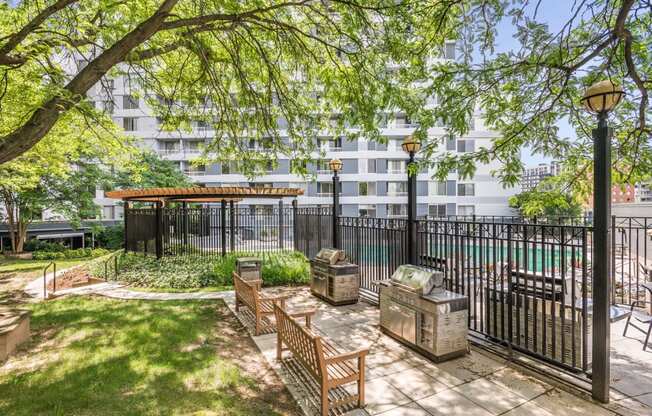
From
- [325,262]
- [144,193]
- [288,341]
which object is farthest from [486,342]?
[144,193]

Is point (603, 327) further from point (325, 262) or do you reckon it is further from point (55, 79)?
point (55, 79)

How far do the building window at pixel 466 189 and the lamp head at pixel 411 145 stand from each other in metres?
28.4

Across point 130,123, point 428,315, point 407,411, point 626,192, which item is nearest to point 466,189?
point 626,192

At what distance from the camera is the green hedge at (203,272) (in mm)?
9305

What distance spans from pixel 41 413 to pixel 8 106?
302 inches

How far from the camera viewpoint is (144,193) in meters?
10.1

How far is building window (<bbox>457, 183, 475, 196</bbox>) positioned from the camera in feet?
104

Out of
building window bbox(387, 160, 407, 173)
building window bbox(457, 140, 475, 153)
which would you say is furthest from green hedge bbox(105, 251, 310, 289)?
building window bbox(457, 140, 475, 153)

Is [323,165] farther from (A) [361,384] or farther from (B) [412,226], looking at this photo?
(A) [361,384]

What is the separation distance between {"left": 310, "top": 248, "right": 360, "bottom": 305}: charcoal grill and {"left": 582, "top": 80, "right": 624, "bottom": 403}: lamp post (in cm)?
428

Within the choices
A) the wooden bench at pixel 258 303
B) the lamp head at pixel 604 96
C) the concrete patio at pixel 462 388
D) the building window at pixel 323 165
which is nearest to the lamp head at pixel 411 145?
the building window at pixel 323 165

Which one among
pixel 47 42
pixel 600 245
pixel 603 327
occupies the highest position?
pixel 47 42

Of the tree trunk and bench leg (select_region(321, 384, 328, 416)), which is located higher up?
the tree trunk

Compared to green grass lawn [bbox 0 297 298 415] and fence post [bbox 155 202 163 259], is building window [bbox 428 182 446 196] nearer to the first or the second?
fence post [bbox 155 202 163 259]
